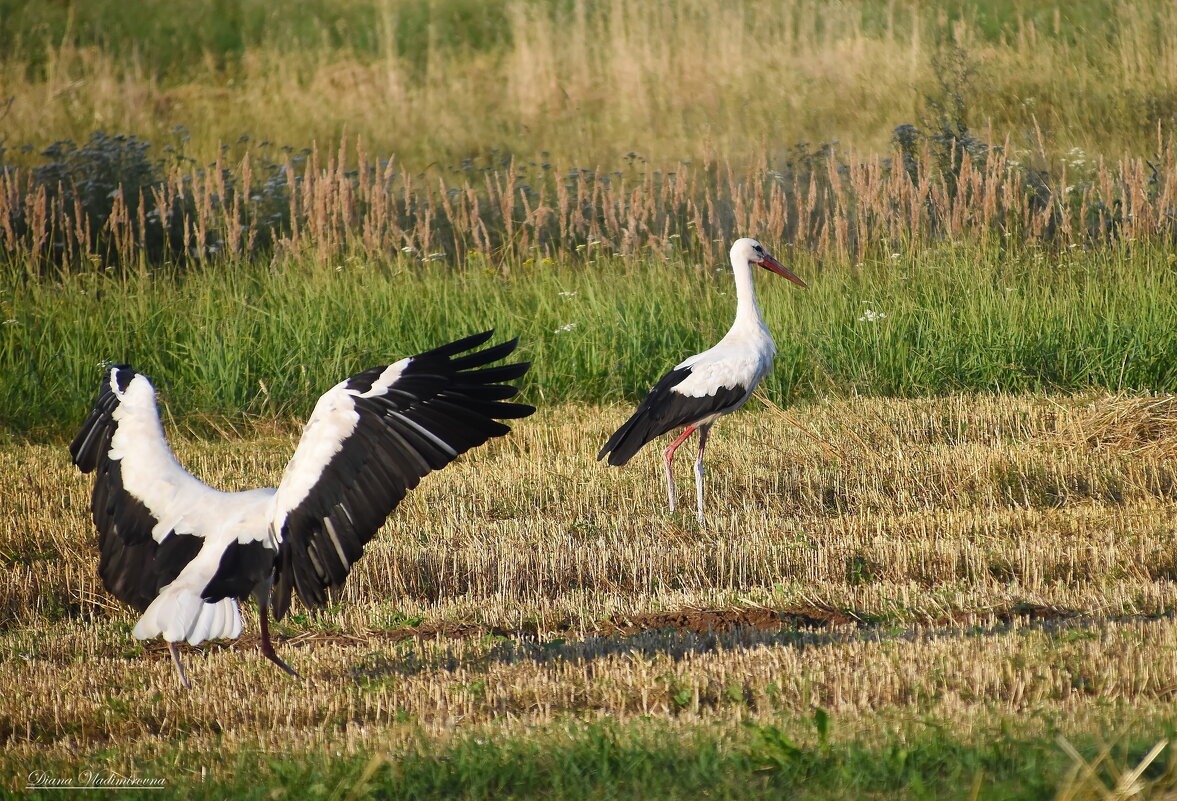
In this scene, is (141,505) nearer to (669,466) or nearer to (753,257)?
(669,466)

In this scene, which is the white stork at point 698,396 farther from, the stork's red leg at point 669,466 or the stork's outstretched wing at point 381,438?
the stork's outstretched wing at point 381,438

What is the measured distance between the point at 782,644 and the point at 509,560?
1833mm

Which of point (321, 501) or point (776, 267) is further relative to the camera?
point (776, 267)

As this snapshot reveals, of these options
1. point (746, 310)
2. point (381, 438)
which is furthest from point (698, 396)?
point (381, 438)

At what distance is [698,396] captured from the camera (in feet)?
25.2

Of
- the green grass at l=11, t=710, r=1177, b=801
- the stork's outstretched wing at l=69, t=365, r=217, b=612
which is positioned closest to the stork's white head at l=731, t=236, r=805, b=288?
the stork's outstretched wing at l=69, t=365, r=217, b=612

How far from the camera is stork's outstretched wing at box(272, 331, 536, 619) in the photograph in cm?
457

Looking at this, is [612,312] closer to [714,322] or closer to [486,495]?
[714,322]

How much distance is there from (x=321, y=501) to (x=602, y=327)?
5762 millimetres

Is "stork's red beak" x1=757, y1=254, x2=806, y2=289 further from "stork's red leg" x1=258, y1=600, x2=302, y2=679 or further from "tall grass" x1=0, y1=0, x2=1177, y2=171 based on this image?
"tall grass" x1=0, y1=0, x2=1177, y2=171

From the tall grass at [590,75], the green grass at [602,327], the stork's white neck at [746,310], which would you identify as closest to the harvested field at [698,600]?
the stork's white neck at [746,310]

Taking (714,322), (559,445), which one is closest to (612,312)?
(714,322)

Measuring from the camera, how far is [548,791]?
11.6 feet

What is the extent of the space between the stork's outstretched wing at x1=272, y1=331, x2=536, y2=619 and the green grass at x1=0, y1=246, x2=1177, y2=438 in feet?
17.3
